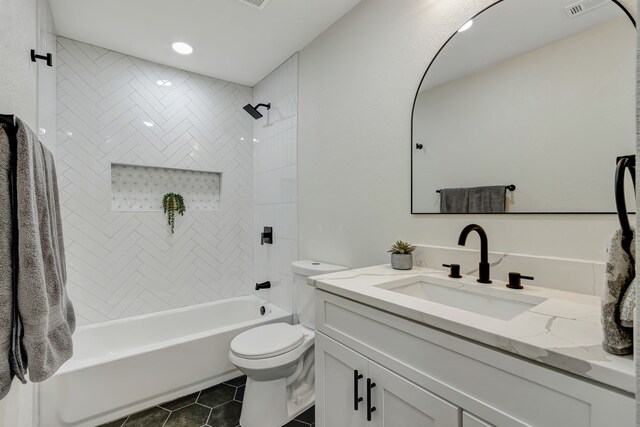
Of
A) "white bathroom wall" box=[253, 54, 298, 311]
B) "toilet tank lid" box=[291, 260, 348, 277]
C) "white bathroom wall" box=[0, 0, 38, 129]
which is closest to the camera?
"white bathroom wall" box=[0, 0, 38, 129]

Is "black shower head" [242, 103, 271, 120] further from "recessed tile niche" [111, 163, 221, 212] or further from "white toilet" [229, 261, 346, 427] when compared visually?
"white toilet" [229, 261, 346, 427]

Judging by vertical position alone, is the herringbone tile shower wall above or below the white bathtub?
above

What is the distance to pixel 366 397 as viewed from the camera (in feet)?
3.29

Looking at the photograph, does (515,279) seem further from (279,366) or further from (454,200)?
(279,366)

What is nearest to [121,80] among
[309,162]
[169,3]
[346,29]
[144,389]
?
[169,3]

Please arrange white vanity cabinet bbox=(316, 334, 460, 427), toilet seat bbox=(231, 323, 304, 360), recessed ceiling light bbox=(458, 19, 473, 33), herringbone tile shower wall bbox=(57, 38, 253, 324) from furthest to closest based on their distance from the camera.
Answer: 1. herringbone tile shower wall bbox=(57, 38, 253, 324)
2. toilet seat bbox=(231, 323, 304, 360)
3. recessed ceiling light bbox=(458, 19, 473, 33)
4. white vanity cabinet bbox=(316, 334, 460, 427)

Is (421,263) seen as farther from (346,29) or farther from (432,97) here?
(346,29)

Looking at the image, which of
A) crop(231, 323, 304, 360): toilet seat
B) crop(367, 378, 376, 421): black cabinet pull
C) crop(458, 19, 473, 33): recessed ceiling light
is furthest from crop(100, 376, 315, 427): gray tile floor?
crop(458, 19, 473, 33): recessed ceiling light

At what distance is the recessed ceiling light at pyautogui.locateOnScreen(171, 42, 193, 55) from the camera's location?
2.26m

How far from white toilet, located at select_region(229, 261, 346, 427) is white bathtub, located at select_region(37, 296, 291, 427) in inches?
18.7

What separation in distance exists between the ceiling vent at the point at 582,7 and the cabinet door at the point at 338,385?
142 cm

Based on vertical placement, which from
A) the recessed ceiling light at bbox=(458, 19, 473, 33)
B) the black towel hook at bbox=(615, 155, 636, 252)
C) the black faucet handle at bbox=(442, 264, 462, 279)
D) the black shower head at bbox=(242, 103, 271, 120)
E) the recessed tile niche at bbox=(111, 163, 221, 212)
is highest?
the black shower head at bbox=(242, 103, 271, 120)

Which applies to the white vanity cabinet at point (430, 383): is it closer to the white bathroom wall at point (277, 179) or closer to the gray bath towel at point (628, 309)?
the gray bath towel at point (628, 309)

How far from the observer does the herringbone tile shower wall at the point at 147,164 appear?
2234 millimetres
